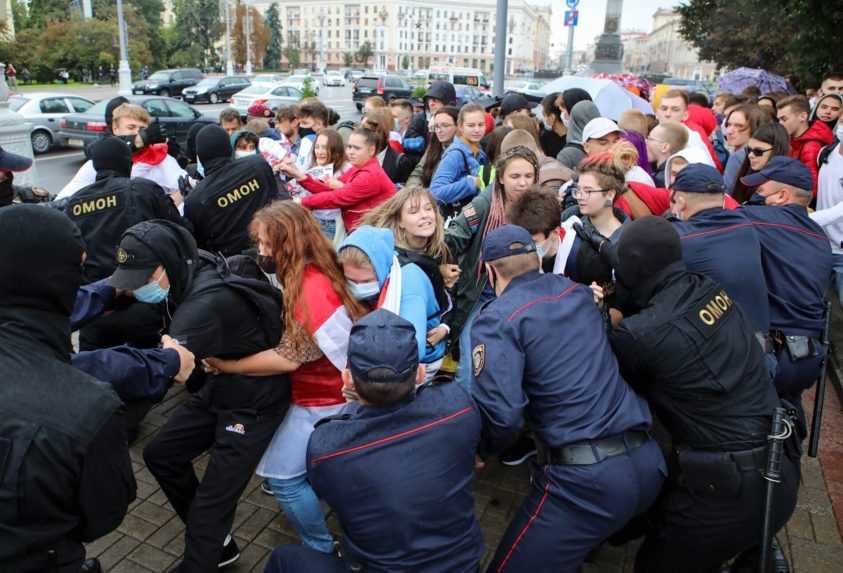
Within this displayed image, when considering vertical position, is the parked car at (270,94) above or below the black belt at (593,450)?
above

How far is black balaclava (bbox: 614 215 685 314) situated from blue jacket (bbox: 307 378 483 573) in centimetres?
107

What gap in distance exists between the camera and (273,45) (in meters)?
94.9

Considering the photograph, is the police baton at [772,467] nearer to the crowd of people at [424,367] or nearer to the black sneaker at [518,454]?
the crowd of people at [424,367]

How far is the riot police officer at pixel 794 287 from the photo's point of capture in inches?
136

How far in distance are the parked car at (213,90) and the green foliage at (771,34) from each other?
23.6 metres

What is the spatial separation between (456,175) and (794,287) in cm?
265

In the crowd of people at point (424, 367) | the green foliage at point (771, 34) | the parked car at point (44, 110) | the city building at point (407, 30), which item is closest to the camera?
the crowd of people at point (424, 367)

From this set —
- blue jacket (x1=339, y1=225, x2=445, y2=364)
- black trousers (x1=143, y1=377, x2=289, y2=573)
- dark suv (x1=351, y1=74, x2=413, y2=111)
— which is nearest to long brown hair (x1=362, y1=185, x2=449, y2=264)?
blue jacket (x1=339, y1=225, x2=445, y2=364)

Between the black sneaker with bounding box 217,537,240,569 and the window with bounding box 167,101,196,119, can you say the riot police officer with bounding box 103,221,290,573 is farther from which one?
the window with bounding box 167,101,196,119

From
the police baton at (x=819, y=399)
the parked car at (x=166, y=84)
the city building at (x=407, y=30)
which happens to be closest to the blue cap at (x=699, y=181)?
the police baton at (x=819, y=399)

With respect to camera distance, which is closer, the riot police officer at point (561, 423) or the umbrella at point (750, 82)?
the riot police officer at point (561, 423)

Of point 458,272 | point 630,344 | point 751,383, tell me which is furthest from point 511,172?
point 751,383

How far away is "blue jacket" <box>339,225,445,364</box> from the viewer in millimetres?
3074

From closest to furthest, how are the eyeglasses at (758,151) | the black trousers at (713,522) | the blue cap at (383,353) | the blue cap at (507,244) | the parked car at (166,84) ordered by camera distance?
the blue cap at (383,353) < the black trousers at (713,522) < the blue cap at (507,244) < the eyeglasses at (758,151) < the parked car at (166,84)
